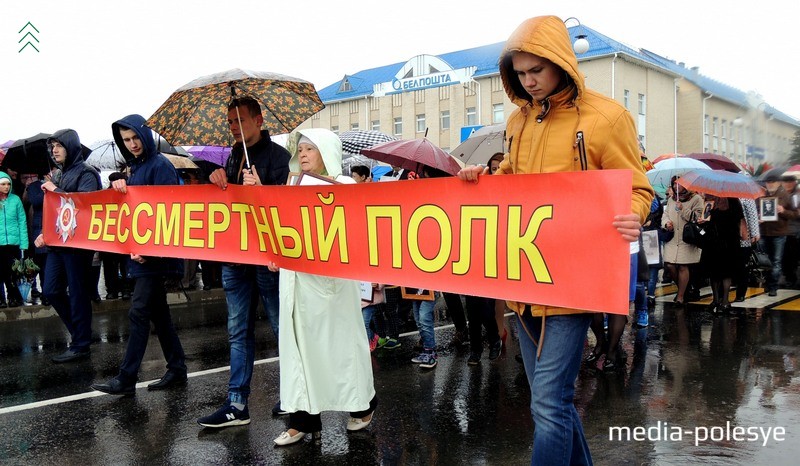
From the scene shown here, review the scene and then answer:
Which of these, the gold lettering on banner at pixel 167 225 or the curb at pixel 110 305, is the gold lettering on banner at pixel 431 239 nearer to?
the gold lettering on banner at pixel 167 225

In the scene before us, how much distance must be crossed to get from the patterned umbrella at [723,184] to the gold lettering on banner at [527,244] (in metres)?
7.68

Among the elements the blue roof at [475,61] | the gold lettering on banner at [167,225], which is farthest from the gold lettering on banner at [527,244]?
the blue roof at [475,61]

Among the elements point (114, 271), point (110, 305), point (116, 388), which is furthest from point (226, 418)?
point (114, 271)

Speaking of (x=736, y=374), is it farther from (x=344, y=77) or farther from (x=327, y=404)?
(x=344, y=77)

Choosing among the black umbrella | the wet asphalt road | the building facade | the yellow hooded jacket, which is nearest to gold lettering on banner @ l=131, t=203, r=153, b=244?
A: the wet asphalt road

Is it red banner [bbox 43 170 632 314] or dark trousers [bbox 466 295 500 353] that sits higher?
red banner [bbox 43 170 632 314]

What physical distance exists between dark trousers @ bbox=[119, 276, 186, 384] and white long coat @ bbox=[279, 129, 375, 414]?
1858 mm

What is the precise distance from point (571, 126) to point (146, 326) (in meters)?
4.15

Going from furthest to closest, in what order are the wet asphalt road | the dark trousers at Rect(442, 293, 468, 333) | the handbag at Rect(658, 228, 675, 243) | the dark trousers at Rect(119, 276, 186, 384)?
the handbag at Rect(658, 228, 675, 243), the dark trousers at Rect(442, 293, 468, 333), the dark trousers at Rect(119, 276, 186, 384), the wet asphalt road

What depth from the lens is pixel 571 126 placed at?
299cm

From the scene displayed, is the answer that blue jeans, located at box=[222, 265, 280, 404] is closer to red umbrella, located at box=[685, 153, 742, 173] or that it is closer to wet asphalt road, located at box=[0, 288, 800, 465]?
wet asphalt road, located at box=[0, 288, 800, 465]

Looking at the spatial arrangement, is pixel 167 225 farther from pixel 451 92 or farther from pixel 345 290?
pixel 451 92

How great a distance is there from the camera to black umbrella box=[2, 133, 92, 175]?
9867mm

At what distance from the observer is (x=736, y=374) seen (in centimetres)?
628
